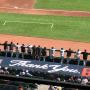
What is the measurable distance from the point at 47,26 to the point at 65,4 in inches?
280

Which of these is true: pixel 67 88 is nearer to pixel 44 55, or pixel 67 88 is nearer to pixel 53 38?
pixel 44 55

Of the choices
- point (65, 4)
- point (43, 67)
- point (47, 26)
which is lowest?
point (43, 67)

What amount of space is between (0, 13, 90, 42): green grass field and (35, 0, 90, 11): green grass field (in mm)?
3124

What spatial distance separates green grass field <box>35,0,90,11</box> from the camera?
3609 cm

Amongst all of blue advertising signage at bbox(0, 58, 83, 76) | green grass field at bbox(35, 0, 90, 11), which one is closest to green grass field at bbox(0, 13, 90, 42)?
green grass field at bbox(35, 0, 90, 11)

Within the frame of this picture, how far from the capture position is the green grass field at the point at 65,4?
1421 inches

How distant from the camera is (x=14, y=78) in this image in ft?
26.4

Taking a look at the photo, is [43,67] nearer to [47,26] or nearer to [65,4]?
[47,26]

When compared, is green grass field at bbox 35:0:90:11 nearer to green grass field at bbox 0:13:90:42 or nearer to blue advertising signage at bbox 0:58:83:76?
green grass field at bbox 0:13:90:42

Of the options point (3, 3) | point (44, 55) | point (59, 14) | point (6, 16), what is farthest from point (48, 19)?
point (44, 55)

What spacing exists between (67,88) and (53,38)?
20.0m

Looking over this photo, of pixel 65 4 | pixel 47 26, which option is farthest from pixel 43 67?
pixel 65 4

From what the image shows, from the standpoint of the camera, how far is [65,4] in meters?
37.1

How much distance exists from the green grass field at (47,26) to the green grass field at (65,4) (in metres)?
3.12
